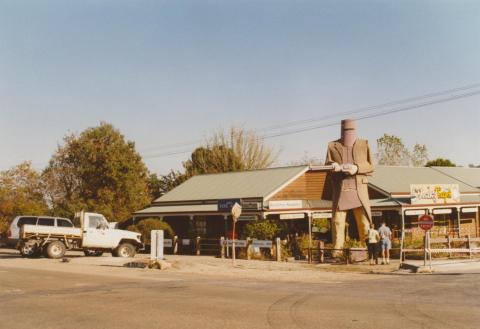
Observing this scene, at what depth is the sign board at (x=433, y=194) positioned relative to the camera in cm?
3189

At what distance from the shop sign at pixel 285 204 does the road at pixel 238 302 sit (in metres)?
12.4

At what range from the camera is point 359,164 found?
89.4 feet

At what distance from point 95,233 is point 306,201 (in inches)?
480

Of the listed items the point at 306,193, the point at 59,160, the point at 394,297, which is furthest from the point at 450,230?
the point at 59,160

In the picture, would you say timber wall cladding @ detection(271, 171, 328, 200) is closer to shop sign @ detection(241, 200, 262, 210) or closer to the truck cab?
shop sign @ detection(241, 200, 262, 210)

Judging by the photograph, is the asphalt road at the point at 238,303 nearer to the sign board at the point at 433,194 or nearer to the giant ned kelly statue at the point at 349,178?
the giant ned kelly statue at the point at 349,178

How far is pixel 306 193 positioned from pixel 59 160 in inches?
1085

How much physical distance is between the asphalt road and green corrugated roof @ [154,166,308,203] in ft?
52.0

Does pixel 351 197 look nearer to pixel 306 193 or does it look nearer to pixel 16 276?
pixel 306 193

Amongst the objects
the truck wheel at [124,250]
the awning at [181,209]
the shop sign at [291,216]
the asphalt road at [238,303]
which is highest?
the awning at [181,209]

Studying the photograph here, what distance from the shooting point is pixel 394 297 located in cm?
1383

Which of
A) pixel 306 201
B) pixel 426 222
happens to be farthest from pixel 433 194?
pixel 426 222

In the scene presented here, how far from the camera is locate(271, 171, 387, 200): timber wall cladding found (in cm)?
3441

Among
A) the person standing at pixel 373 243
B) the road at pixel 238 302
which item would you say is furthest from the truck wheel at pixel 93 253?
the person standing at pixel 373 243
